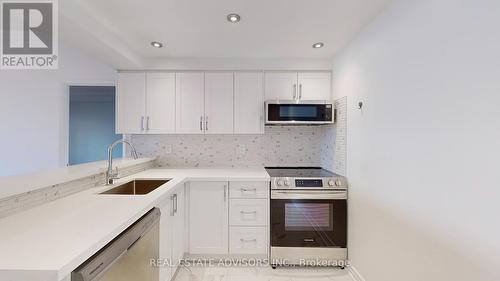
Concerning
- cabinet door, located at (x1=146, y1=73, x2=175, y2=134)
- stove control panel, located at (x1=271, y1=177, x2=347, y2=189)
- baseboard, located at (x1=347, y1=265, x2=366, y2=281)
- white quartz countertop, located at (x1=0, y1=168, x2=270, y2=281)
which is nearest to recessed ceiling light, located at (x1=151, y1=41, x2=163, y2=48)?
cabinet door, located at (x1=146, y1=73, x2=175, y2=134)

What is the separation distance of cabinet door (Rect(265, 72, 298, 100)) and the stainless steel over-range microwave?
0.20 meters

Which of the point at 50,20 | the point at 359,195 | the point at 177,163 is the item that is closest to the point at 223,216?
the point at 177,163

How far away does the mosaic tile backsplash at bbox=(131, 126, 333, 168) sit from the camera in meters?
3.13

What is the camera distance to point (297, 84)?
2.85m

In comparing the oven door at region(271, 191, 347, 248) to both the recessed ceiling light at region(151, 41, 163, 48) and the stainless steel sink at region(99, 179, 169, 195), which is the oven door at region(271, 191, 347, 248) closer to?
the stainless steel sink at region(99, 179, 169, 195)

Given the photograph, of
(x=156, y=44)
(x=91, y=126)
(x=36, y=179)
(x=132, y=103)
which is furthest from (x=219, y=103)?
(x=91, y=126)

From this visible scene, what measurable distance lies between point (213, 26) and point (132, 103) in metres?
1.50

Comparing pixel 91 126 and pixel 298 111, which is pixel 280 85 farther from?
pixel 91 126

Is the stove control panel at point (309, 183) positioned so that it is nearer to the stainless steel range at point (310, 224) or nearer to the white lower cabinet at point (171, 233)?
the stainless steel range at point (310, 224)

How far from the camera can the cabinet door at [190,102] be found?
2.86 metres

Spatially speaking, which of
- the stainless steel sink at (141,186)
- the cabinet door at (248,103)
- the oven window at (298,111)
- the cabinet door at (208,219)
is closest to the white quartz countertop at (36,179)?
the stainless steel sink at (141,186)

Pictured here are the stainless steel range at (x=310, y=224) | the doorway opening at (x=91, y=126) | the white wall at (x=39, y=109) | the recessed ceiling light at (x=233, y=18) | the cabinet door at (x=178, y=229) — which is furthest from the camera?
the doorway opening at (x=91, y=126)

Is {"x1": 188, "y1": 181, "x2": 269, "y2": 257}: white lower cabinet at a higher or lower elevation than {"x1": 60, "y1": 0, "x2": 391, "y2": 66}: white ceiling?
lower

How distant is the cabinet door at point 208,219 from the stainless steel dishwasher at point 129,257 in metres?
0.79
